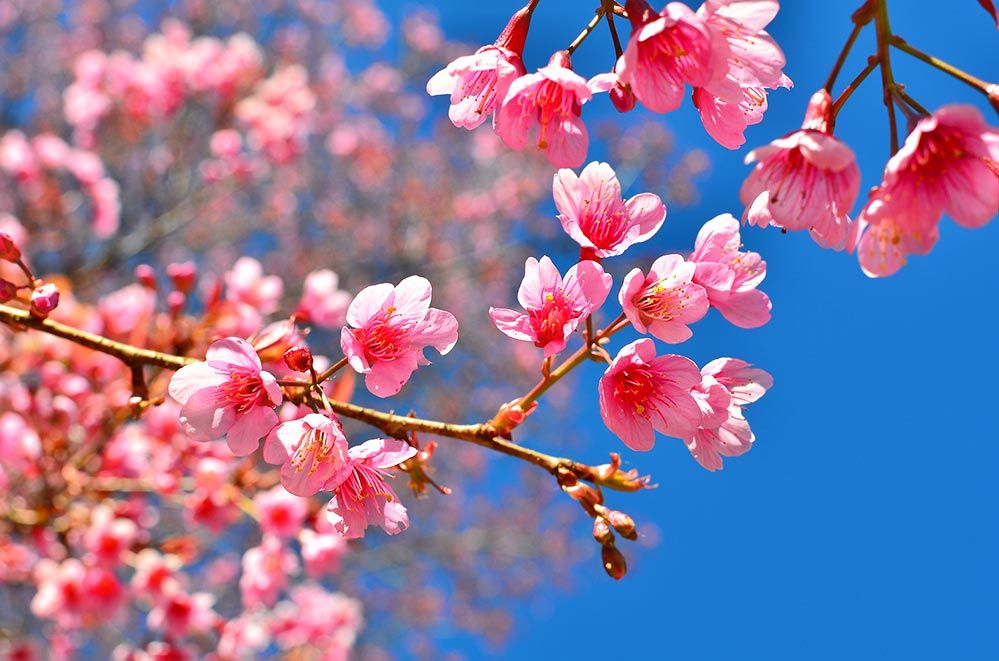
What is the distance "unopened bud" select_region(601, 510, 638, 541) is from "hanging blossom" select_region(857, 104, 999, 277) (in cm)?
50

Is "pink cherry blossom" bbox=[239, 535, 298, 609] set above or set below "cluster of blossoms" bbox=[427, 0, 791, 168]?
below

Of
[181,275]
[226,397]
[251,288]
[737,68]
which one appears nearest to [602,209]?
[737,68]

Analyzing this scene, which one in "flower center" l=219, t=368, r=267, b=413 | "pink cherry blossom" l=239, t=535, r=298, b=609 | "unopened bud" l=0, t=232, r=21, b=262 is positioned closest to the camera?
"flower center" l=219, t=368, r=267, b=413

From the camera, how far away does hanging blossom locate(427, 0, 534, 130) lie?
4.09 feet

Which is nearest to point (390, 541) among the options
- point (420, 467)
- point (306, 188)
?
point (306, 188)

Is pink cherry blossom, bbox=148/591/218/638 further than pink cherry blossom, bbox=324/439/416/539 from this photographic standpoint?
Yes

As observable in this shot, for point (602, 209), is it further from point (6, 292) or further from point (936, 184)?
point (6, 292)

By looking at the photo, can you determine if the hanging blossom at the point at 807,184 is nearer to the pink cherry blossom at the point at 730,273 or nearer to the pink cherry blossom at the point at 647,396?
the pink cherry blossom at the point at 730,273

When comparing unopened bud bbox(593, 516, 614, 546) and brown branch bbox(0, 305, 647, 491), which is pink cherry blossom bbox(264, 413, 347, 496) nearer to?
brown branch bbox(0, 305, 647, 491)

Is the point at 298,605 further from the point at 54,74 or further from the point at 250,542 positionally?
the point at 54,74

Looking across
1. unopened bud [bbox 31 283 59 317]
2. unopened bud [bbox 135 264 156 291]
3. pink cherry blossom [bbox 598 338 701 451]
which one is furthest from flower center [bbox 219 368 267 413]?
unopened bud [bbox 135 264 156 291]

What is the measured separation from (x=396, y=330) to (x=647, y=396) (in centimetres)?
40

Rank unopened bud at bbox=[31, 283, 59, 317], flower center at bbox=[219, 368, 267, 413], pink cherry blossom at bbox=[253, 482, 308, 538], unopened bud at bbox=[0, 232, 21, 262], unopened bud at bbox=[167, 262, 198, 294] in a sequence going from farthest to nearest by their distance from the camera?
pink cherry blossom at bbox=[253, 482, 308, 538], unopened bud at bbox=[167, 262, 198, 294], unopened bud at bbox=[0, 232, 21, 262], unopened bud at bbox=[31, 283, 59, 317], flower center at bbox=[219, 368, 267, 413]

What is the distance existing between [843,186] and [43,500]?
7.75ft
